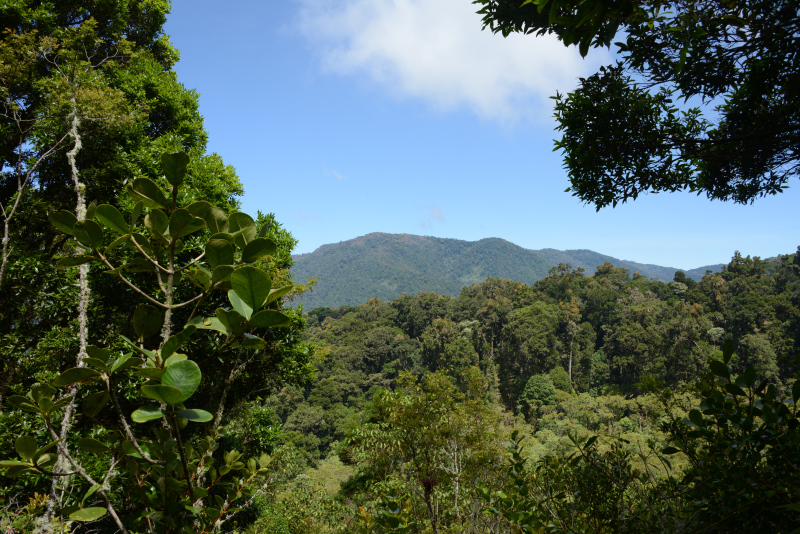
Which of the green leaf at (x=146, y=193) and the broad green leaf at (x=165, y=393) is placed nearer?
the broad green leaf at (x=165, y=393)

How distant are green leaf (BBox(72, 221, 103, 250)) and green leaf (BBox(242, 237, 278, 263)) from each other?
226 mm

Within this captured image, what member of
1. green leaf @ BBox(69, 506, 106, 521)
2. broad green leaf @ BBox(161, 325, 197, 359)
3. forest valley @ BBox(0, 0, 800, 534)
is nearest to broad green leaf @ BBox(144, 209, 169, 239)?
forest valley @ BBox(0, 0, 800, 534)

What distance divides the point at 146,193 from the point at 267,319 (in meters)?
0.37

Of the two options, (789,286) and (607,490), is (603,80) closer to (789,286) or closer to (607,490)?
(607,490)

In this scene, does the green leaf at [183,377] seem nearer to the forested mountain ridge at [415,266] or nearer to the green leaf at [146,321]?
the green leaf at [146,321]

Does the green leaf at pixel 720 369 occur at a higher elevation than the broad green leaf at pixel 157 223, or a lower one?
lower

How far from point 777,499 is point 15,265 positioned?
5754mm

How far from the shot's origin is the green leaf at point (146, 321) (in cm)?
63

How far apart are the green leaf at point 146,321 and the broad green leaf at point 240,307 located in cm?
18

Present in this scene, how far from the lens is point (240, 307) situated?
1.85 feet

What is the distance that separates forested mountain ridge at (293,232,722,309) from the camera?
421 feet

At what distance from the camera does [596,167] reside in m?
4.00

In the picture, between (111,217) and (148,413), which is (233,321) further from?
(111,217)

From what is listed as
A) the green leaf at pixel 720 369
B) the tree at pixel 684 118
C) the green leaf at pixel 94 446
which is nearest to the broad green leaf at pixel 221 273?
the green leaf at pixel 94 446
